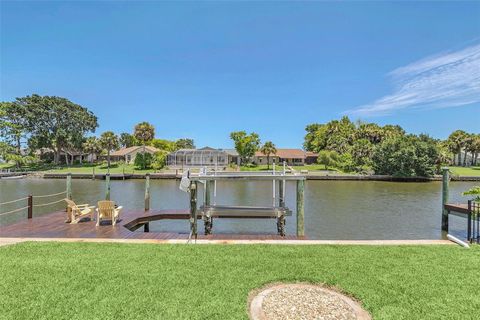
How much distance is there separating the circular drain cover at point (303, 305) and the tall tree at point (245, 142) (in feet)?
189

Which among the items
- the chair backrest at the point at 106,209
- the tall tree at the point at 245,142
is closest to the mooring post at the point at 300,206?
the chair backrest at the point at 106,209

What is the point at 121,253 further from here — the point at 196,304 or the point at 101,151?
the point at 101,151

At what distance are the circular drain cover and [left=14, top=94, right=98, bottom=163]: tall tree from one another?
234ft

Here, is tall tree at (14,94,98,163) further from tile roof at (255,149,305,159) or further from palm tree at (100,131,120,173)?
tile roof at (255,149,305,159)

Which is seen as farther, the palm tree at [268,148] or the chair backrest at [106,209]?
the palm tree at [268,148]

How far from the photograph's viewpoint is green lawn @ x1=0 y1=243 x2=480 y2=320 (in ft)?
13.1

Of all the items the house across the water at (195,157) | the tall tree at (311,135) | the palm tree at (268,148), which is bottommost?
the house across the water at (195,157)

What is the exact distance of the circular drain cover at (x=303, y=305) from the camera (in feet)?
13.0

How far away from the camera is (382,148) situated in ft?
155

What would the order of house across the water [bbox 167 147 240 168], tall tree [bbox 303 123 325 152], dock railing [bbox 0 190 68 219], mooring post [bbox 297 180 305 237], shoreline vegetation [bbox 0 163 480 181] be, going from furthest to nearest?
1. tall tree [bbox 303 123 325 152]
2. house across the water [bbox 167 147 240 168]
3. shoreline vegetation [bbox 0 163 480 181]
4. dock railing [bbox 0 190 68 219]
5. mooring post [bbox 297 180 305 237]

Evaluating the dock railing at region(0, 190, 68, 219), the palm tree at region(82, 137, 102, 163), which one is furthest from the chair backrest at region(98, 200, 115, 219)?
the palm tree at region(82, 137, 102, 163)

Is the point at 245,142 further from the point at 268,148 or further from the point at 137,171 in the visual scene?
the point at 137,171

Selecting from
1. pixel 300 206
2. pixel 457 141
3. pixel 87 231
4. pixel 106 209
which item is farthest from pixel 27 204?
pixel 457 141

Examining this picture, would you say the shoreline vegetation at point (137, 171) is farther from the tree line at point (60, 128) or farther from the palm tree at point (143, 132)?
the palm tree at point (143, 132)
